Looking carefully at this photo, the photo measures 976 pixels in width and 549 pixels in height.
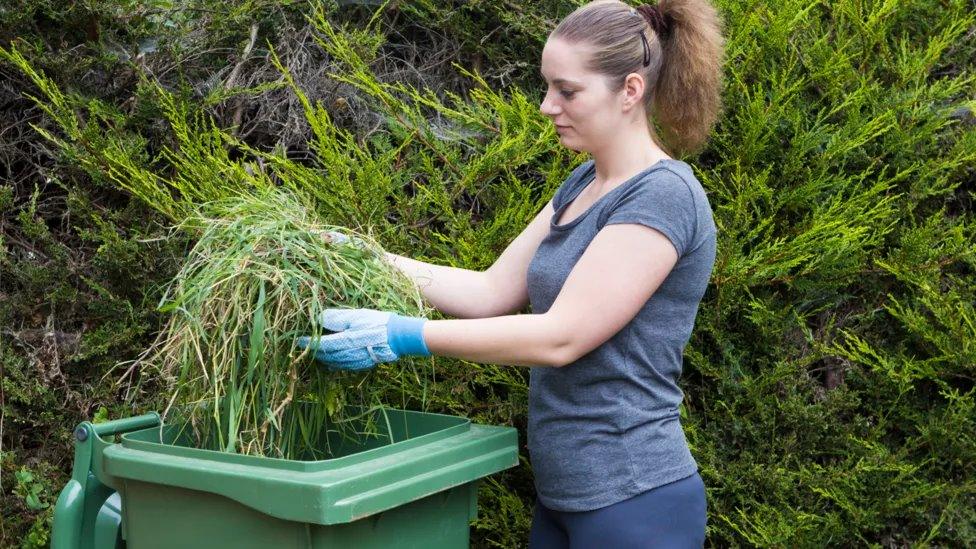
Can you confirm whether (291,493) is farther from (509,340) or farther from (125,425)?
(125,425)

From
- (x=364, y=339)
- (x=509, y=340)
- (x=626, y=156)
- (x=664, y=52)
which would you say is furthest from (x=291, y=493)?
(x=664, y=52)

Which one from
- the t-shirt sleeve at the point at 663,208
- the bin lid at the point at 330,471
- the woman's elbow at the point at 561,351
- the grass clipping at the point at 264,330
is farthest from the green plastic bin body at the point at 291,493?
the t-shirt sleeve at the point at 663,208

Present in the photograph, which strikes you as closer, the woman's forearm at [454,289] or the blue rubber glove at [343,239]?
the blue rubber glove at [343,239]

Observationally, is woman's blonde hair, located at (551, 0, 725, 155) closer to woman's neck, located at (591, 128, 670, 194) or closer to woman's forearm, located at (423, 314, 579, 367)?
woman's neck, located at (591, 128, 670, 194)

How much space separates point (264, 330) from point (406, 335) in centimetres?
26

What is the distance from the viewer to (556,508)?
1.95 metres

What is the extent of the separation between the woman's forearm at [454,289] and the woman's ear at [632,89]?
→ 55 cm

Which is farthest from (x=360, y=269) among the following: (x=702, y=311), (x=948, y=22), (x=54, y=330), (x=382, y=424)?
(x=948, y=22)

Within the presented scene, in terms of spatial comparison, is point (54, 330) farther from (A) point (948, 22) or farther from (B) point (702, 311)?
(A) point (948, 22)

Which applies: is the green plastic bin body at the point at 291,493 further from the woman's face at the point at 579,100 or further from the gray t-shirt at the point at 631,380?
the woman's face at the point at 579,100

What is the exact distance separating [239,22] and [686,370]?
6.48 ft

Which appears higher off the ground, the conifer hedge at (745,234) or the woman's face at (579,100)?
the woman's face at (579,100)

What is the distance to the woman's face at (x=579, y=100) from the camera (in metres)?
1.96

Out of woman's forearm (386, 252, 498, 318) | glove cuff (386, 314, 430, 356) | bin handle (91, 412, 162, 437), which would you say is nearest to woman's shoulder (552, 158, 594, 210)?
woman's forearm (386, 252, 498, 318)
